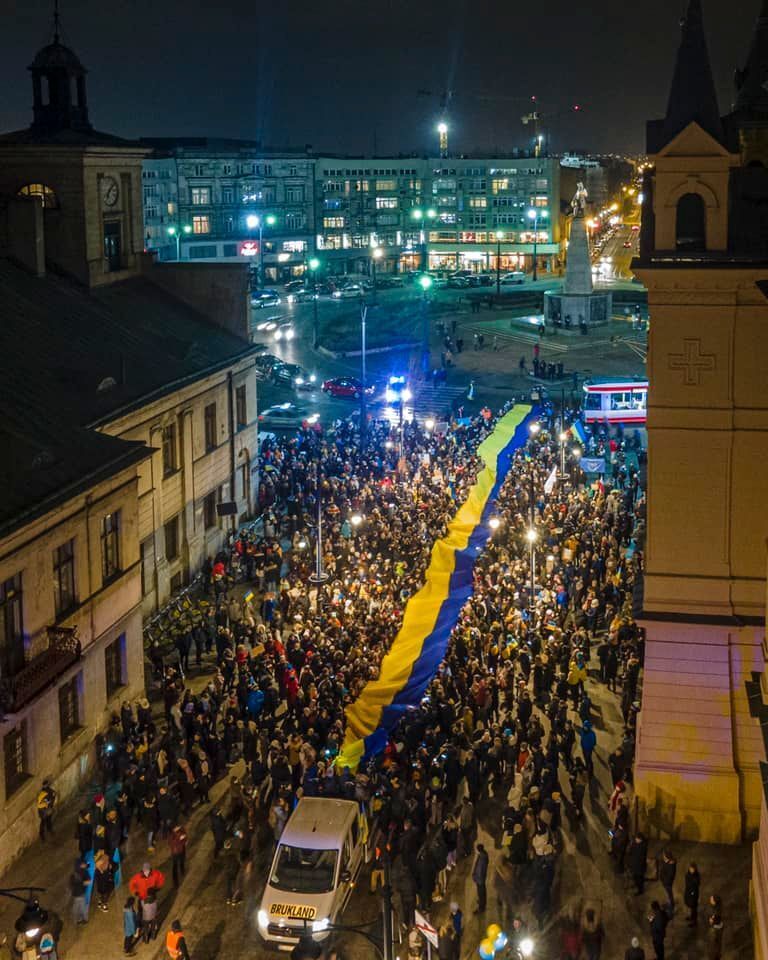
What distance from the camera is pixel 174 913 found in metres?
23.5

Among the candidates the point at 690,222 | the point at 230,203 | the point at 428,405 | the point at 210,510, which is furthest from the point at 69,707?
the point at 230,203

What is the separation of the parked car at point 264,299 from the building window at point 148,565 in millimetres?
72747

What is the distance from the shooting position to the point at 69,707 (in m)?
29.1

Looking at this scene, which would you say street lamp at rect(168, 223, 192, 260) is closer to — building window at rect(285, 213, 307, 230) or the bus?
building window at rect(285, 213, 307, 230)

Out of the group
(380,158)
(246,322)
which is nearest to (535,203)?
(380,158)

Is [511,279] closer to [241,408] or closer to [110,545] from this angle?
[241,408]

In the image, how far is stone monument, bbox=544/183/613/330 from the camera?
9381cm

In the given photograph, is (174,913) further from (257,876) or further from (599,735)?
(599,735)

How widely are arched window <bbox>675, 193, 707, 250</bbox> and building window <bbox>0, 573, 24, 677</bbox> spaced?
15.4 metres

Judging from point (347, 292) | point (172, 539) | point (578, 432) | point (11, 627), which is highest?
point (347, 292)

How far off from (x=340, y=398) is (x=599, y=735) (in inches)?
1976

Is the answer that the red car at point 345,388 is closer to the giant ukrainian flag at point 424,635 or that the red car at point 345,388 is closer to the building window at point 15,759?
the giant ukrainian flag at point 424,635

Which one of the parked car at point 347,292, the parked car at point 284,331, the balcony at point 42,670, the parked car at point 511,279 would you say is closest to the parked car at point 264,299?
the parked car at point 347,292

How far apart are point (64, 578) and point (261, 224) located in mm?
110424
